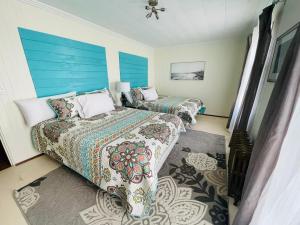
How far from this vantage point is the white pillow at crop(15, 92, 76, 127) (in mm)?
1888

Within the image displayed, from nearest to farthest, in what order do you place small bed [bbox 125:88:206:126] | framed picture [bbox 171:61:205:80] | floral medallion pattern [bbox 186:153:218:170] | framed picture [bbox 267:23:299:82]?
framed picture [bbox 267:23:299:82] < floral medallion pattern [bbox 186:153:218:170] < small bed [bbox 125:88:206:126] < framed picture [bbox 171:61:205:80]

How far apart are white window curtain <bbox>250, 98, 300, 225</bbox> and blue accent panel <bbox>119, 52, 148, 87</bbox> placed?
342 centimetres

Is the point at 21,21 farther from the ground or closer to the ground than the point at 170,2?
closer to the ground

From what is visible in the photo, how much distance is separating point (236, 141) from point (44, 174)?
8.50ft

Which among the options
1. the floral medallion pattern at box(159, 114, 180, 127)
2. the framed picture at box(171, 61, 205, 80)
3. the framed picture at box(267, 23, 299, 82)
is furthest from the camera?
the framed picture at box(171, 61, 205, 80)

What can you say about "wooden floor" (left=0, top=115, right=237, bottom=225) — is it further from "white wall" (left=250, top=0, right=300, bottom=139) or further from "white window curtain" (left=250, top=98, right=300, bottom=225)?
"white wall" (left=250, top=0, right=300, bottom=139)

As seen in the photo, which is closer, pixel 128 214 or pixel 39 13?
pixel 128 214

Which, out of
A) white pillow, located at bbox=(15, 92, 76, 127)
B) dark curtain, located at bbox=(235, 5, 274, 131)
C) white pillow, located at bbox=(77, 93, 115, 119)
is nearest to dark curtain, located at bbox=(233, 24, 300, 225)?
dark curtain, located at bbox=(235, 5, 274, 131)

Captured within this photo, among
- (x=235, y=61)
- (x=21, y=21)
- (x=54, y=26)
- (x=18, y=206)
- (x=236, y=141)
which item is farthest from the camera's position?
(x=235, y=61)

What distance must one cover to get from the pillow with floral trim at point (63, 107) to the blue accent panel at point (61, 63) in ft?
0.97

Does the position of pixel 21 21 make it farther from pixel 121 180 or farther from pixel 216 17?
pixel 216 17

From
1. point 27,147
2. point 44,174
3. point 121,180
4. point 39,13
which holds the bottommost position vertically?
point 44,174

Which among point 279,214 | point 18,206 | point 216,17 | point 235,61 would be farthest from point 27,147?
point 235,61

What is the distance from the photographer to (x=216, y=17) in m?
2.39
